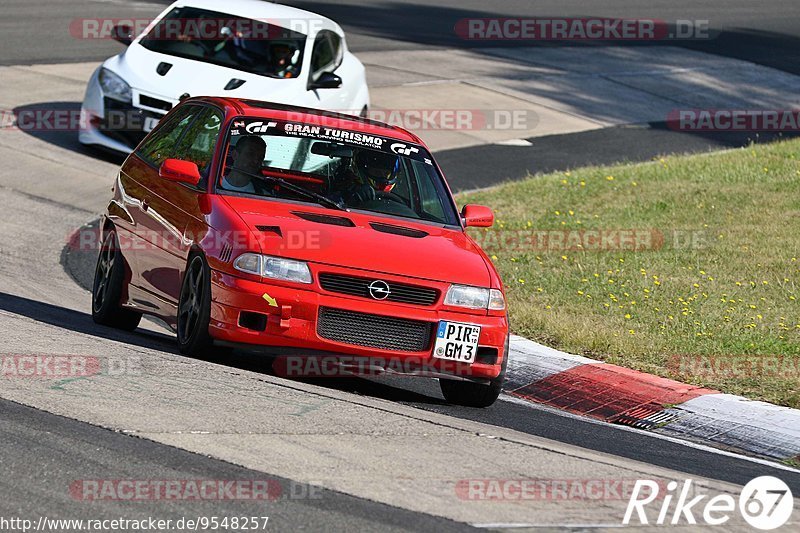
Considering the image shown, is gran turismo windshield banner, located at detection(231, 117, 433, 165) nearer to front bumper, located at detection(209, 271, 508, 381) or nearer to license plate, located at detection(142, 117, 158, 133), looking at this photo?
front bumper, located at detection(209, 271, 508, 381)

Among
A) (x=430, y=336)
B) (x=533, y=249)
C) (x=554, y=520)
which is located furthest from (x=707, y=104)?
(x=554, y=520)

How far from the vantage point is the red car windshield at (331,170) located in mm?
9133

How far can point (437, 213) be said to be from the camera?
9430mm

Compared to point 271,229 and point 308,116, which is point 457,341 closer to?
point 271,229

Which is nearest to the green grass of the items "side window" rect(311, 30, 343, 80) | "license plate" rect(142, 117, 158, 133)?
"side window" rect(311, 30, 343, 80)

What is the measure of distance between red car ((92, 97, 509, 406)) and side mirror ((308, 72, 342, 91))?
21.8 ft

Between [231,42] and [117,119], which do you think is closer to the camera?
[117,119]

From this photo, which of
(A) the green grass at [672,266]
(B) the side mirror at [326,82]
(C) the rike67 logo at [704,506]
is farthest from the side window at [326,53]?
(C) the rike67 logo at [704,506]

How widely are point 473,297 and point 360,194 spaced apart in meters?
1.24

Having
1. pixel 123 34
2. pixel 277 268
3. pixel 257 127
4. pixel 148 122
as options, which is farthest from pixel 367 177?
pixel 123 34

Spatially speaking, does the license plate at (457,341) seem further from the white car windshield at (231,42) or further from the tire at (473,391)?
the white car windshield at (231,42)

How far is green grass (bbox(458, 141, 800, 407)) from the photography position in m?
10.4

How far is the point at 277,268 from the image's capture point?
8125mm

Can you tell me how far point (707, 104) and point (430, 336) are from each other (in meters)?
17.8
